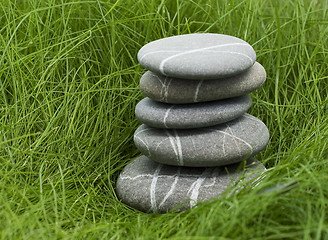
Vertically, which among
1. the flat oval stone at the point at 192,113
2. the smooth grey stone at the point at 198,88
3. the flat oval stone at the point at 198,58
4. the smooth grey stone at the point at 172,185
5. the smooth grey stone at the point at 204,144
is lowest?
the smooth grey stone at the point at 172,185

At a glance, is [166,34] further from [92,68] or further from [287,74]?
[287,74]

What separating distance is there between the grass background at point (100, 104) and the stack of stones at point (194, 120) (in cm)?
13

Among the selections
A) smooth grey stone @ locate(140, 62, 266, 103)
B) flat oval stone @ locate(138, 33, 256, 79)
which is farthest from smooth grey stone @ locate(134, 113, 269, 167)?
flat oval stone @ locate(138, 33, 256, 79)

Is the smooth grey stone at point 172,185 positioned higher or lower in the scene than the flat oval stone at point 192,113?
lower

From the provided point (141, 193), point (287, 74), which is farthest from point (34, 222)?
point (287, 74)

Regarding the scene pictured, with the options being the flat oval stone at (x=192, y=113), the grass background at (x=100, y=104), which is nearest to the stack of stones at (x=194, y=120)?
the flat oval stone at (x=192, y=113)

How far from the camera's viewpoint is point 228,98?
2125 mm

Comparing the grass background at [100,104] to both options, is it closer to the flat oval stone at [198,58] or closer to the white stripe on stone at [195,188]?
the white stripe on stone at [195,188]

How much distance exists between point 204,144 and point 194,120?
4.1 inches

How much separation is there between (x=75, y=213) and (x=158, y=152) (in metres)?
0.40

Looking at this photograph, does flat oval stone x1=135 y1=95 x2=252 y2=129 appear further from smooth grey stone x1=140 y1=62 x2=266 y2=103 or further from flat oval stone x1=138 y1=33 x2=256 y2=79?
flat oval stone x1=138 y1=33 x2=256 y2=79

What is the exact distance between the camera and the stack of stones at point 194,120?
6.51 ft

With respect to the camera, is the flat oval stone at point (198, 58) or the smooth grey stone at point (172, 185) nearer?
the flat oval stone at point (198, 58)

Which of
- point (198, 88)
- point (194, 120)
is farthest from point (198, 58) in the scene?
point (194, 120)
